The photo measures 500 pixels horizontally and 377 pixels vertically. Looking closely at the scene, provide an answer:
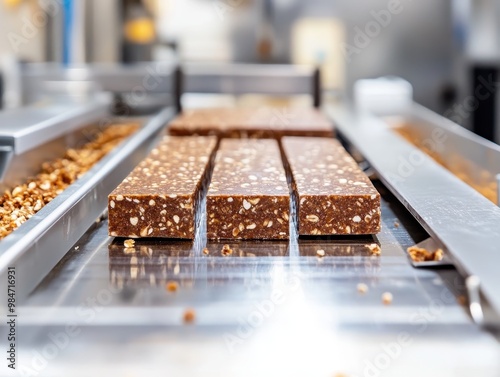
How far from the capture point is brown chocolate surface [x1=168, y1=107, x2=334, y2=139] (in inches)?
104

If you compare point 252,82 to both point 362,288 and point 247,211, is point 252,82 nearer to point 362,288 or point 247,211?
point 247,211

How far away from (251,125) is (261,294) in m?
1.52

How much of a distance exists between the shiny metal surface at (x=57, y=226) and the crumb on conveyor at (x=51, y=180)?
11 cm

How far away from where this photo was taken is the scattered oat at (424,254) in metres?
1.34

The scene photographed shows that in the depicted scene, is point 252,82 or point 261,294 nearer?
point 261,294

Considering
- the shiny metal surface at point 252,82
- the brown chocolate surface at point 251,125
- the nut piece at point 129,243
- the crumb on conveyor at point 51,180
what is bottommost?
the nut piece at point 129,243

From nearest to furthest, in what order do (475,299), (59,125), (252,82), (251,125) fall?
1. (475,299)
2. (59,125)
3. (251,125)
4. (252,82)

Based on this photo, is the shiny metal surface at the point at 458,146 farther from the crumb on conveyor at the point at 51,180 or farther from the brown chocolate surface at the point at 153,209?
the crumb on conveyor at the point at 51,180

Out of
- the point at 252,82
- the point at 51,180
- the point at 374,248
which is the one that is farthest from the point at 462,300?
the point at 252,82

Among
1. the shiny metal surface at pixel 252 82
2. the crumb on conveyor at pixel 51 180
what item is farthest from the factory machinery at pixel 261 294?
the shiny metal surface at pixel 252 82

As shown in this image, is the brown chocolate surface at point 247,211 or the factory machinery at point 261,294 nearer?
the factory machinery at point 261,294

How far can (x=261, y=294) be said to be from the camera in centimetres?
123

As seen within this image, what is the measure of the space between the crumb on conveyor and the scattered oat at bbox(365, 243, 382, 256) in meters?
0.80

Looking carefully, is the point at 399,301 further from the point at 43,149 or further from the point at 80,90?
the point at 80,90
